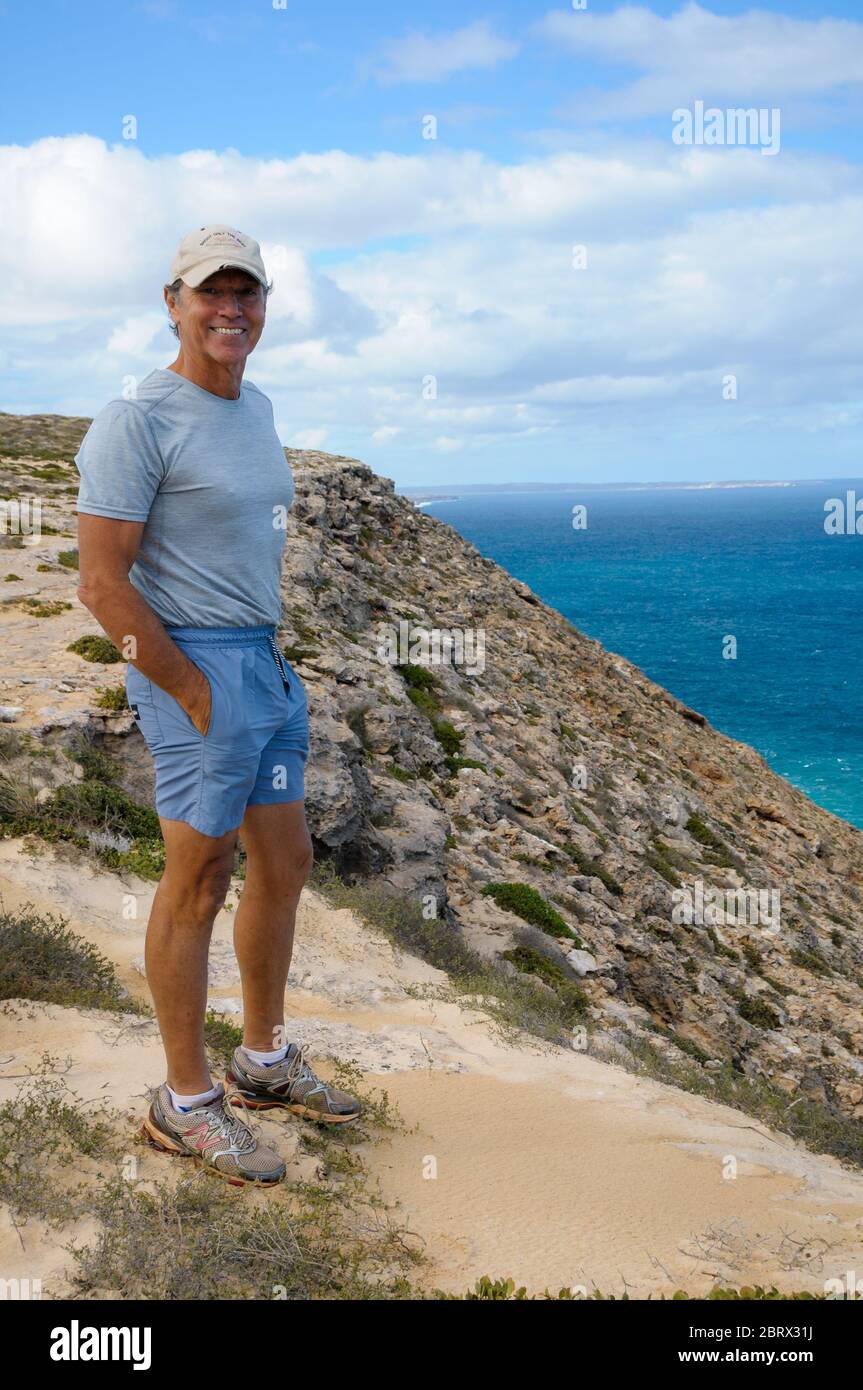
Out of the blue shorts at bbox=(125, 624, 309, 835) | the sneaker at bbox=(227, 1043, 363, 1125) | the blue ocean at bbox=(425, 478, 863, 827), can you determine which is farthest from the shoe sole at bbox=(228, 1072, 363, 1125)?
the blue ocean at bbox=(425, 478, 863, 827)

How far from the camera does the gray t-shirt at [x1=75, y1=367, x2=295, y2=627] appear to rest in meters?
4.09

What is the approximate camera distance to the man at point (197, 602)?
4.12m

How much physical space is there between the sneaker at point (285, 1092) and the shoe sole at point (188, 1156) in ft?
1.77

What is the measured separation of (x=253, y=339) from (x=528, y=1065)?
4.66 metres

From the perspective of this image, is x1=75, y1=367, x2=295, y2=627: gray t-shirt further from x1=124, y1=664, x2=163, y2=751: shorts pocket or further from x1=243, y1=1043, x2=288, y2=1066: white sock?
x1=243, y1=1043, x2=288, y2=1066: white sock

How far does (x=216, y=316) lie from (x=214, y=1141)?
11.4 feet

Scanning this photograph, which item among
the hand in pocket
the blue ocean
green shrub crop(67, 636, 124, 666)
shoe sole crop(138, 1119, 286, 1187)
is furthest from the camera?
the blue ocean

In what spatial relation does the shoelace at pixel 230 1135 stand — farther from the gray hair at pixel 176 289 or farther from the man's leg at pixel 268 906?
the gray hair at pixel 176 289

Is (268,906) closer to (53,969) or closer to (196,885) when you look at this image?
(196,885)

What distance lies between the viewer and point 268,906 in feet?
16.1

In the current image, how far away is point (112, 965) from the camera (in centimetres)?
682

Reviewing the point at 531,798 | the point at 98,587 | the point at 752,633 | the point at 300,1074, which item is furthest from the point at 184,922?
the point at 752,633

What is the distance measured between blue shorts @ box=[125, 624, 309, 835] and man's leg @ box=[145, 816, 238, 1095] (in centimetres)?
10
